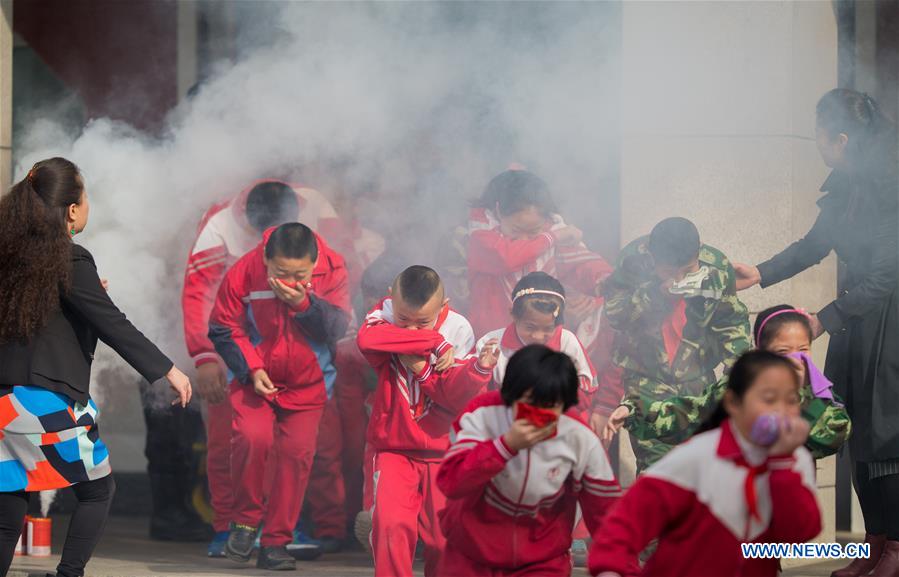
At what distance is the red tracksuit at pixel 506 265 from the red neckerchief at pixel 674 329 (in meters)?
0.58

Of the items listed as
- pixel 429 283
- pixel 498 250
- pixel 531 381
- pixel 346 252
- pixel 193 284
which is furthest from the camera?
pixel 346 252

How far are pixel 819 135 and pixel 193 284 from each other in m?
2.77

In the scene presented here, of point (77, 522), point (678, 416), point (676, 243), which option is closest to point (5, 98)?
point (77, 522)

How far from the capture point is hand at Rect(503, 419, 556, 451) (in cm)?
381

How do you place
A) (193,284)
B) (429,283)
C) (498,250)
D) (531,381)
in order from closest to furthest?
(531,381) < (429,283) < (498,250) < (193,284)

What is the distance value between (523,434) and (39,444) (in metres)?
1.84

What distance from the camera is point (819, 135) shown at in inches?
223

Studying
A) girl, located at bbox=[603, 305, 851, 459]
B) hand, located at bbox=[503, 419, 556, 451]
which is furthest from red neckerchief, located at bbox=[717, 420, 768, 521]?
girl, located at bbox=[603, 305, 851, 459]

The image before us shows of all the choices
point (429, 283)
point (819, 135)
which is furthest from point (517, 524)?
point (819, 135)

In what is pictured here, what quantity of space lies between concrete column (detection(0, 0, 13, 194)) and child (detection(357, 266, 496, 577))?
2285mm

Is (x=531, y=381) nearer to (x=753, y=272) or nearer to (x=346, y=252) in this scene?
(x=753, y=272)

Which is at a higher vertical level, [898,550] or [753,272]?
[753,272]

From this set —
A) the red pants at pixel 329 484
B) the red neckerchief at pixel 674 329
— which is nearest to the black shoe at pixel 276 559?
the red pants at pixel 329 484

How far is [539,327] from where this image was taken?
17.8 ft
